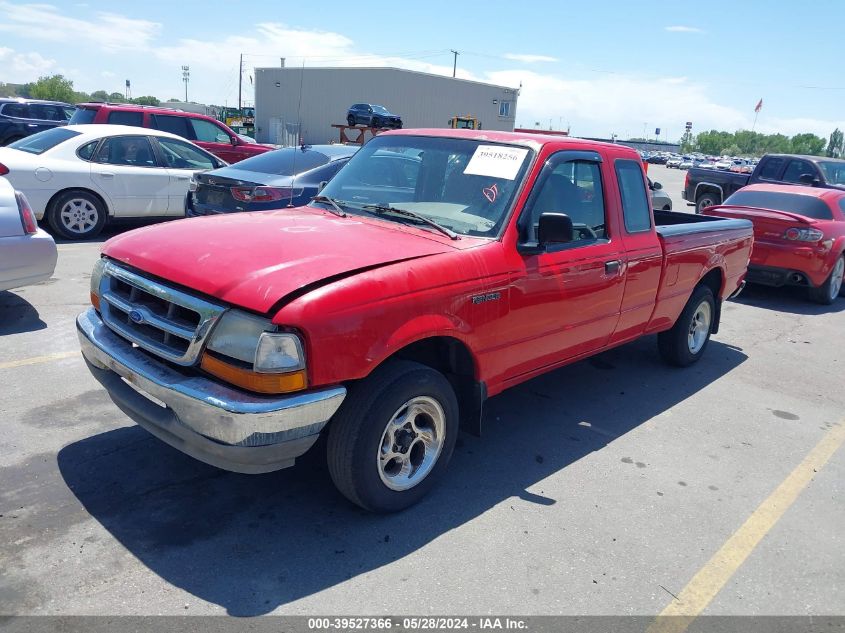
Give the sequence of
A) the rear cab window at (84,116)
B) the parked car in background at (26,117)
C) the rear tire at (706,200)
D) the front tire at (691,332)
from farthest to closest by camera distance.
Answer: the rear tire at (706,200) → the parked car in background at (26,117) → the rear cab window at (84,116) → the front tire at (691,332)

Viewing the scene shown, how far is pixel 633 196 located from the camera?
16.1 ft

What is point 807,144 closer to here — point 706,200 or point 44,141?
point 706,200

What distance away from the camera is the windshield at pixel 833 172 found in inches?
516

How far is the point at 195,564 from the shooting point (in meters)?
2.94

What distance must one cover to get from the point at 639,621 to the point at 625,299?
245 cm

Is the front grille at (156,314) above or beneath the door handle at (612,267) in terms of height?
beneath

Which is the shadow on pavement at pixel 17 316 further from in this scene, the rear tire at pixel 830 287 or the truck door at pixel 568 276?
the rear tire at pixel 830 287

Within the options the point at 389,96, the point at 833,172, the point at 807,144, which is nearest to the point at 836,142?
the point at 807,144

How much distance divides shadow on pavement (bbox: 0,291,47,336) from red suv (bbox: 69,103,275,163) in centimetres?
662

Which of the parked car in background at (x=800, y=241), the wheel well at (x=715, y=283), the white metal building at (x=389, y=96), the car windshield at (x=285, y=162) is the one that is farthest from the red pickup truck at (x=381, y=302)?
the white metal building at (x=389, y=96)

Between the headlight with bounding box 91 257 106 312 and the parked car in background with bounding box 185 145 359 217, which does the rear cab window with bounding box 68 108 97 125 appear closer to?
the parked car in background with bounding box 185 145 359 217

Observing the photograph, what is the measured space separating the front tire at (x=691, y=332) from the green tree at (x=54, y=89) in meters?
88.7

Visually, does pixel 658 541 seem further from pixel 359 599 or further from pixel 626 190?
pixel 626 190

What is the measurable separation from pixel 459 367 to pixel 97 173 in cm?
764
